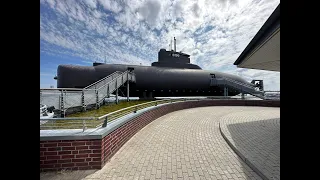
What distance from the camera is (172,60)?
3494 cm

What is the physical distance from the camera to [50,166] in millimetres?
4242

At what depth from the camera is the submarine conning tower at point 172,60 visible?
3409 centimetres

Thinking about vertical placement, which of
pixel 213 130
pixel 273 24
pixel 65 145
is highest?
pixel 273 24

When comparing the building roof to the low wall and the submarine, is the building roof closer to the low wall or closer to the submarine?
the low wall

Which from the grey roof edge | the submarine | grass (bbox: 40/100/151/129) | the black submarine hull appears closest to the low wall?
grass (bbox: 40/100/151/129)

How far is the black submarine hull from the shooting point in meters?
24.6

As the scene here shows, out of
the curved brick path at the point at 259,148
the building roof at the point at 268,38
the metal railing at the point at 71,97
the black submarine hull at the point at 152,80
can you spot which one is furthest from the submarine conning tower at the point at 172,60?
the curved brick path at the point at 259,148

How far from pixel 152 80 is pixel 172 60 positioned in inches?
374

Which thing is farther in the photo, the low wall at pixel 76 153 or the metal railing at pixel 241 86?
the metal railing at pixel 241 86

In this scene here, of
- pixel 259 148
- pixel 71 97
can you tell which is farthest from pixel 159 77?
pixel 259 148

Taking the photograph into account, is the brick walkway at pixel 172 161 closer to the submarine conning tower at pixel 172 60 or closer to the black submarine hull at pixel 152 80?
the black submarine hull at pixel 152 80
